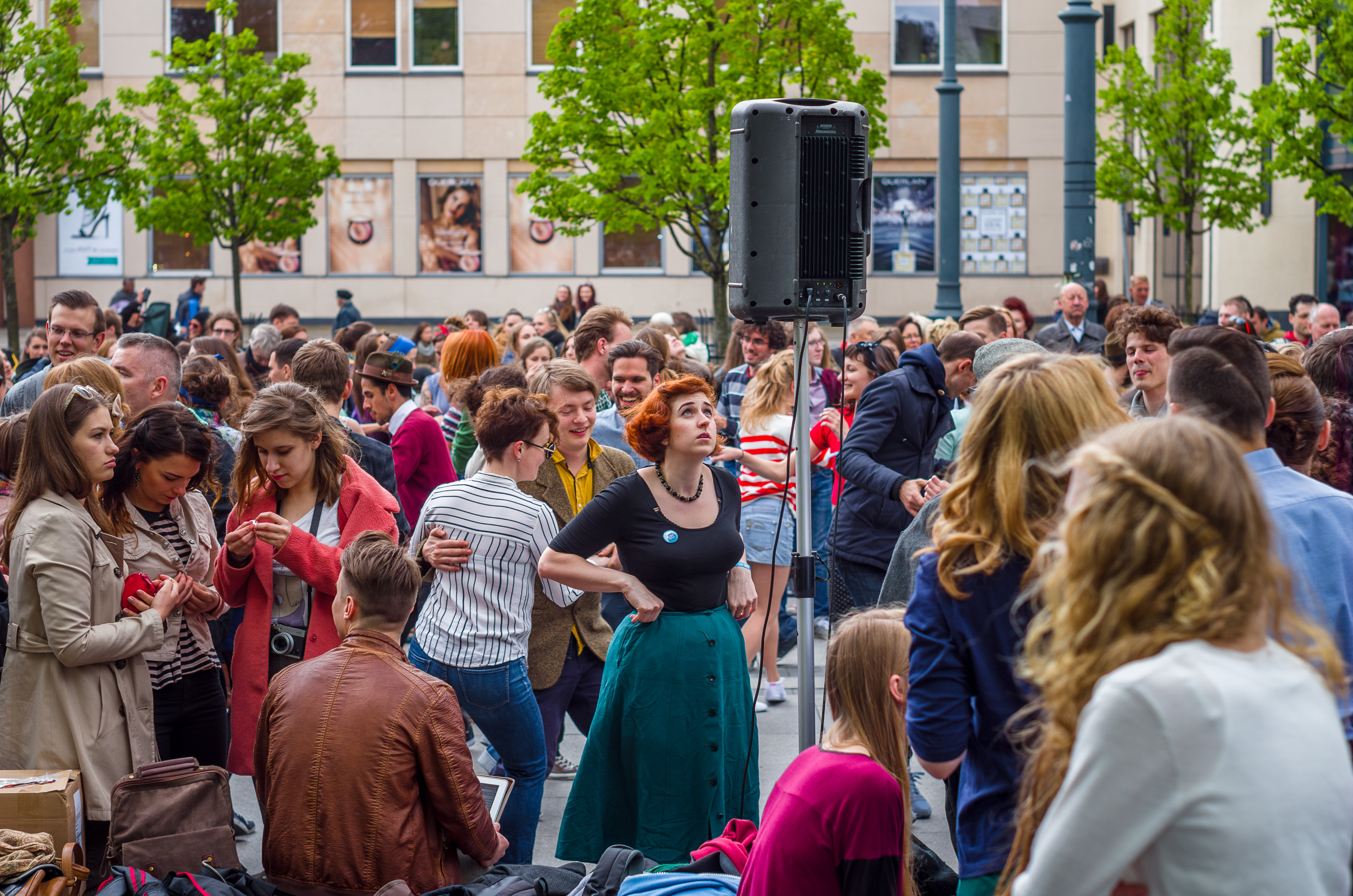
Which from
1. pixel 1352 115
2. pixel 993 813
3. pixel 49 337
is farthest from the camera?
pixel 1352 115

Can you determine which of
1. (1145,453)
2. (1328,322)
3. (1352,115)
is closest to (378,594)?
(1145,453)

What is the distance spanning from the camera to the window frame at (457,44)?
89.5ft

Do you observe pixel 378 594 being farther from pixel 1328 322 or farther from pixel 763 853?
pixel 1328 322

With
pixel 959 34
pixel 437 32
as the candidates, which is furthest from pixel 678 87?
pixel 959 34

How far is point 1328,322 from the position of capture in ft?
36.9

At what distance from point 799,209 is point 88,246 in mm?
26675

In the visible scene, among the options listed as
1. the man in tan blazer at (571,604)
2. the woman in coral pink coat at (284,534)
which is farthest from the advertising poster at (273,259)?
the woman in coral pink coat at (284,534)

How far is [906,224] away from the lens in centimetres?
2794

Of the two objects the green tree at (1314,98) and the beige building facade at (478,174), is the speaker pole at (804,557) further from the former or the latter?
the beige building facade at (478,174)

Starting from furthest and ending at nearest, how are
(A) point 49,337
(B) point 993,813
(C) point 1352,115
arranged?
(C) point 1352,115
(A) point 49,337
(B) point 993,813

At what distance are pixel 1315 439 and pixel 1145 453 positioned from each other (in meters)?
2.31

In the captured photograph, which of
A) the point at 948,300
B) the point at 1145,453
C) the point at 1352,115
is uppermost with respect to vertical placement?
the point at 1352,115

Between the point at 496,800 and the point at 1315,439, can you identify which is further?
the point at 496,800

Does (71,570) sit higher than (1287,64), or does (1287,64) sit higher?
(1287,64)
